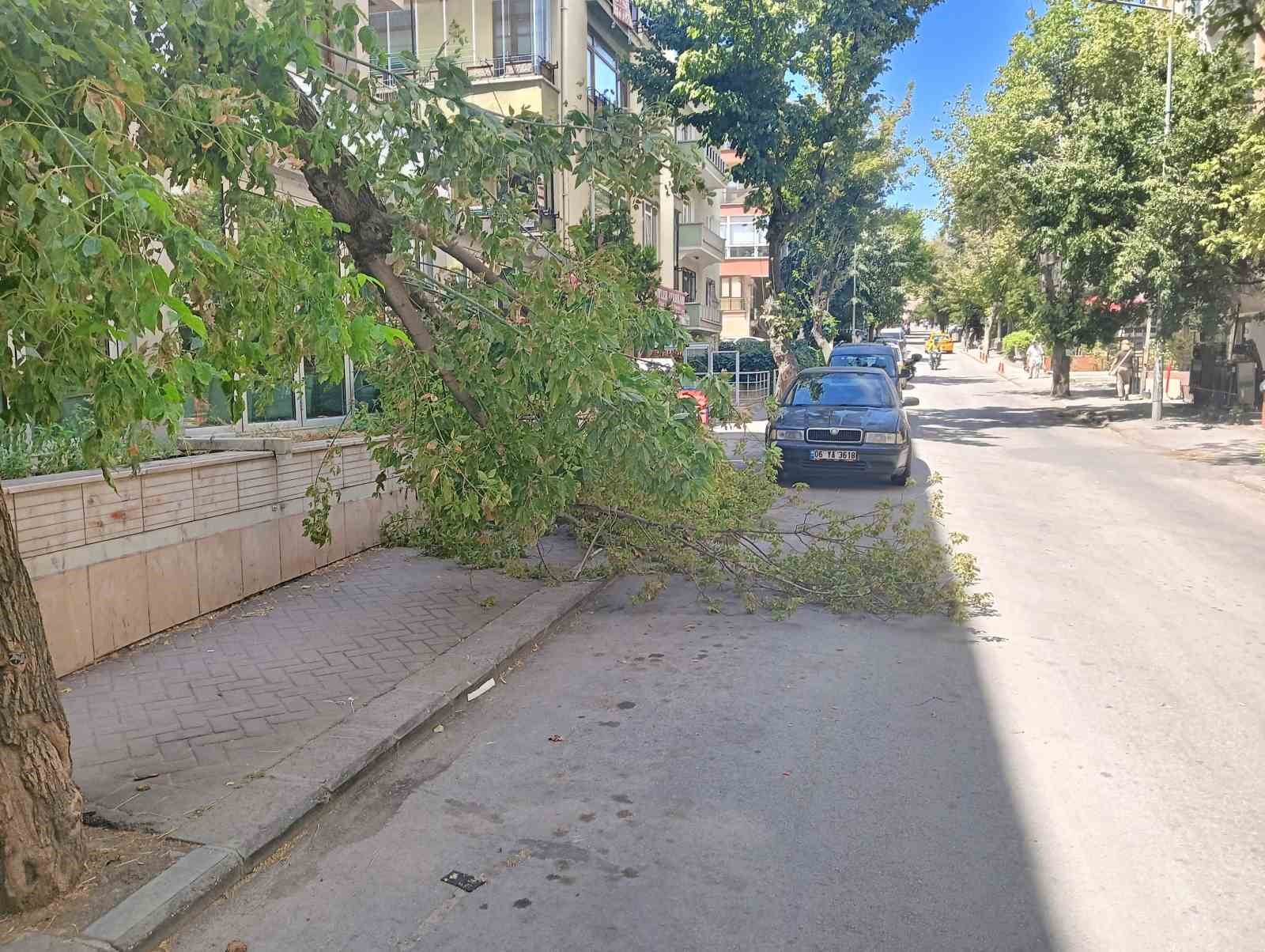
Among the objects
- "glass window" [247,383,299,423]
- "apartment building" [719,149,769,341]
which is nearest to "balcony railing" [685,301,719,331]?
"apartment building" [719,149,769,341]

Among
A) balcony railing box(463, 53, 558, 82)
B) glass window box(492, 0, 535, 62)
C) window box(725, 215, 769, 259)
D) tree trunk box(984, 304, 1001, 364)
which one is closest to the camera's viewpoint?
balcony railing box(463, 53, 558, 82)

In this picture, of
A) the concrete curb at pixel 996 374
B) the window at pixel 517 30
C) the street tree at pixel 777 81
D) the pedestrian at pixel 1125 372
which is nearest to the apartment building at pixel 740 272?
the concrete curb at pixel 996 374

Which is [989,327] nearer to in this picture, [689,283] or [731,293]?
[731,293]

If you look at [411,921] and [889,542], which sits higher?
[889,542]

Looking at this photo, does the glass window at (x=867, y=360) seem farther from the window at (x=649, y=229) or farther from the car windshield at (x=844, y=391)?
the car windshield at (x=844, y=391)

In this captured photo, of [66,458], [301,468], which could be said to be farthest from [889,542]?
[66,458]

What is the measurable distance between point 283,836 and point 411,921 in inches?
35.1

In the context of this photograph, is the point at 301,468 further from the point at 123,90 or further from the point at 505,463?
the point at 123,90

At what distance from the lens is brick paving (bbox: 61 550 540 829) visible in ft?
15.1

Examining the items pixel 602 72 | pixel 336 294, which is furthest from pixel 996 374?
pixel 336 294

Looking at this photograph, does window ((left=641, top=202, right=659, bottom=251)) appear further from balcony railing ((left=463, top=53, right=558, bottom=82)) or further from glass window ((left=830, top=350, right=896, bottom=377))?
balcony railing ((left=463, top=53, right=558, bottom=82))

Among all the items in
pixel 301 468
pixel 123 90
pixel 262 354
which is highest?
pixel 123 90

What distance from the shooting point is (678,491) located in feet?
20.4

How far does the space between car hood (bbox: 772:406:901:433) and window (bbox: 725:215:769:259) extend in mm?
47174
